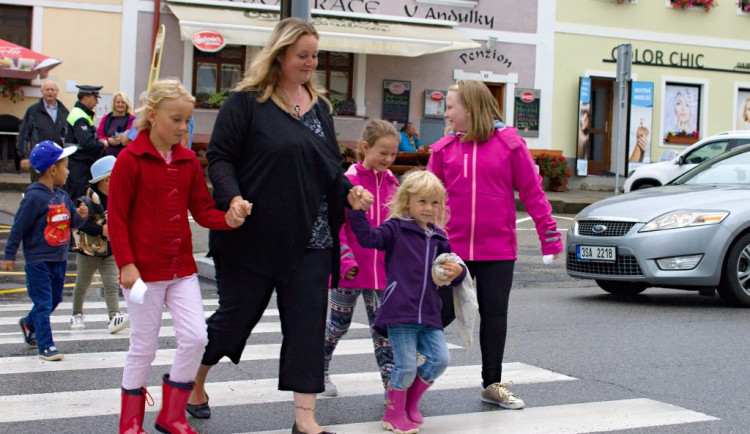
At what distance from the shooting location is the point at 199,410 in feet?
18.3

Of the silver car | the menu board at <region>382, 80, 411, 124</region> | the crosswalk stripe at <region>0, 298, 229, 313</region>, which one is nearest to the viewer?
the crosswalk stripe at <region>0, 298, 229, 313</region>

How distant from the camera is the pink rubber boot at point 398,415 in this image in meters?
5.45

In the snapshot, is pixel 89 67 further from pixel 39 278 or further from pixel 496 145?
pixel 496 145

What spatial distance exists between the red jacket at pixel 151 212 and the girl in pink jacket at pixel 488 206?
163cm

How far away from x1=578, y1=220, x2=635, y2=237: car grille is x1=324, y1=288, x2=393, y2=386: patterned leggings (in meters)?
4.94

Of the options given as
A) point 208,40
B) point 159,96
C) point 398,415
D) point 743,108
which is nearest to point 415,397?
point 398,415

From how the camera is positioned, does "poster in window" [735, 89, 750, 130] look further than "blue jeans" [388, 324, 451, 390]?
Yes

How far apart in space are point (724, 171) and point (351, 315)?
6.56m

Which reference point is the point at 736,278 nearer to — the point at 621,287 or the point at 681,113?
the point at 621,287

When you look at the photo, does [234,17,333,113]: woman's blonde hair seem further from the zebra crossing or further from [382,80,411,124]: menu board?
[382,80,411,124]: menu board

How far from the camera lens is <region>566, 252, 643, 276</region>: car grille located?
10375 millimetres

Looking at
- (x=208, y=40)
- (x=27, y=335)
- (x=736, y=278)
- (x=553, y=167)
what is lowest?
(x=27, y=335)

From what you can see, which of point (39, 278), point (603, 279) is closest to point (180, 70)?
point (603, 279)

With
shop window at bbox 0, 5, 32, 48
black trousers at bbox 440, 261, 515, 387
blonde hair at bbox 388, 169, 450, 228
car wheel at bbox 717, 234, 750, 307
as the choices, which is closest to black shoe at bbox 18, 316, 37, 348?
blonde hair at bbox 388, 169, 450, 228
